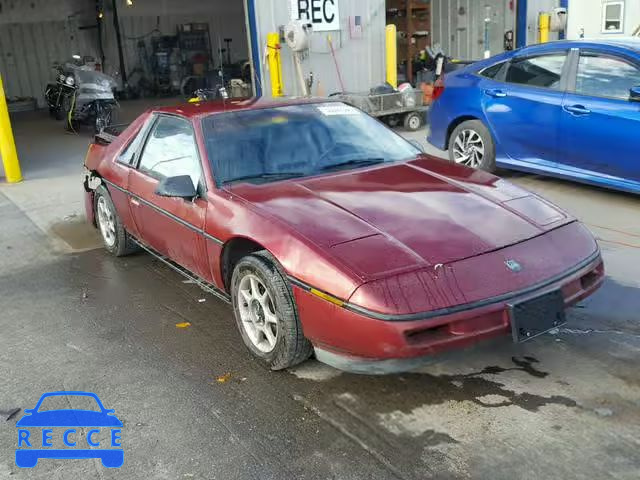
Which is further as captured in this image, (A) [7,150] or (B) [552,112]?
(A) [7,150]

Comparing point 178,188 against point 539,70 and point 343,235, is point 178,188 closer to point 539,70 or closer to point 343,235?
point 343,235

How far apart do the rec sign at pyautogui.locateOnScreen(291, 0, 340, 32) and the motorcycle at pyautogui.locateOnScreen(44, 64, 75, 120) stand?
5.15 m

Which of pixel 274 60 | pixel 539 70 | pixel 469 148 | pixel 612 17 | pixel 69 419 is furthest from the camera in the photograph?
pixel 612 17

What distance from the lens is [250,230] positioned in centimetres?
354

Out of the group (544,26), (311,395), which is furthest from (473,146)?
(544,26)

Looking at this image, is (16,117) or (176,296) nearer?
(176,296)

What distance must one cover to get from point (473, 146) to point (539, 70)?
107cm

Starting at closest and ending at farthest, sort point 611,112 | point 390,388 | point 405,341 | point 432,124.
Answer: point 405,341 < point 390,388 < point 611,112 < point 432,124

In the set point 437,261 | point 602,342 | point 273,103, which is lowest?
point 602,342

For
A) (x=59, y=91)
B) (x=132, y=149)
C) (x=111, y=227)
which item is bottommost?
(x=111, y=227)

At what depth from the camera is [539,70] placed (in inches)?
272

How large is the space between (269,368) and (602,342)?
6.11ft

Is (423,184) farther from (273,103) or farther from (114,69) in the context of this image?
(114,69)

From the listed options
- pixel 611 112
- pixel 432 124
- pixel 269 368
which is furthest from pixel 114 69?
pixel 269 368
